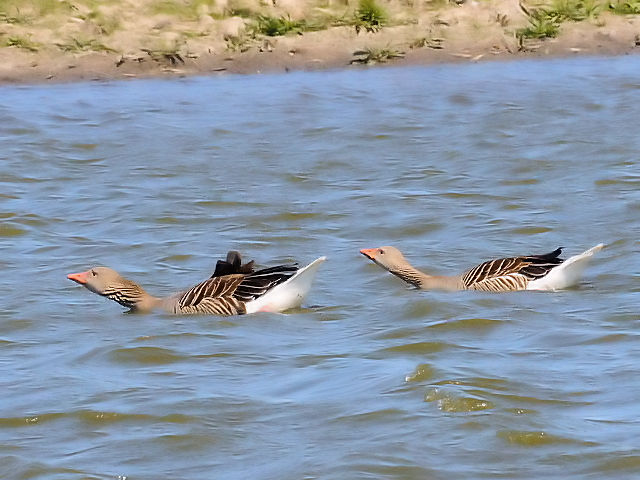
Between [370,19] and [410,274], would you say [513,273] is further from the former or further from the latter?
[370,19]

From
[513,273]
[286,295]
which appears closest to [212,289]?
[286,295]

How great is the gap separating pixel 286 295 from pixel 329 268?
1503 millimetres

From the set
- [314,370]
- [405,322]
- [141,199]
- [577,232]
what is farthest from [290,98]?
[314,370]

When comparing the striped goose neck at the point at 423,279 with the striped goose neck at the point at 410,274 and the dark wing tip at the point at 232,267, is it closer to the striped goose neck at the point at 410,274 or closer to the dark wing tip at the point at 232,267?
the striped goose neck at the point at 410,274

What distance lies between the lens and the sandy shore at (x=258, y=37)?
1909 centimetres

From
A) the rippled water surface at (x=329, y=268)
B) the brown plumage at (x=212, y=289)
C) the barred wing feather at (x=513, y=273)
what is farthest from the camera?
the barred wing feather at (x=513, y=273)

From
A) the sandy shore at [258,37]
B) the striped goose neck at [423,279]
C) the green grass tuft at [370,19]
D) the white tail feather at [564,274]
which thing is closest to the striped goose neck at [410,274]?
the striped goose neck at [423,279]

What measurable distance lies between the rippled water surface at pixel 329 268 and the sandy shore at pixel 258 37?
397 millimetres

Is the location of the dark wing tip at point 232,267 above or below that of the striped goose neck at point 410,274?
above

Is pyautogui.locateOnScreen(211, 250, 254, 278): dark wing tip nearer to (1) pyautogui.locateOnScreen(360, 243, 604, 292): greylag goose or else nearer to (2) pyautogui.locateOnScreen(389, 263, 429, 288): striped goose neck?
(2) pyautogui.locateOnScreen(389, 263, 429, 288): striped goose neck

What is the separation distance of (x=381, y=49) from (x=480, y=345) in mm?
11865

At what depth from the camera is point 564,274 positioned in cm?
966

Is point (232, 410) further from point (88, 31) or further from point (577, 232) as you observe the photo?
point (88, 31)

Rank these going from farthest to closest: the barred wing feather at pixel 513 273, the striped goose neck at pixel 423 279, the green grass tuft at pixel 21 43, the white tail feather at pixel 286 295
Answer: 1. the green grass tuft at pixel 21 43
2. the striped goose neck at pixel 423 279
3. the barred wing feather at pixel 513 273
4. the white tail feather at pixel 286 295
